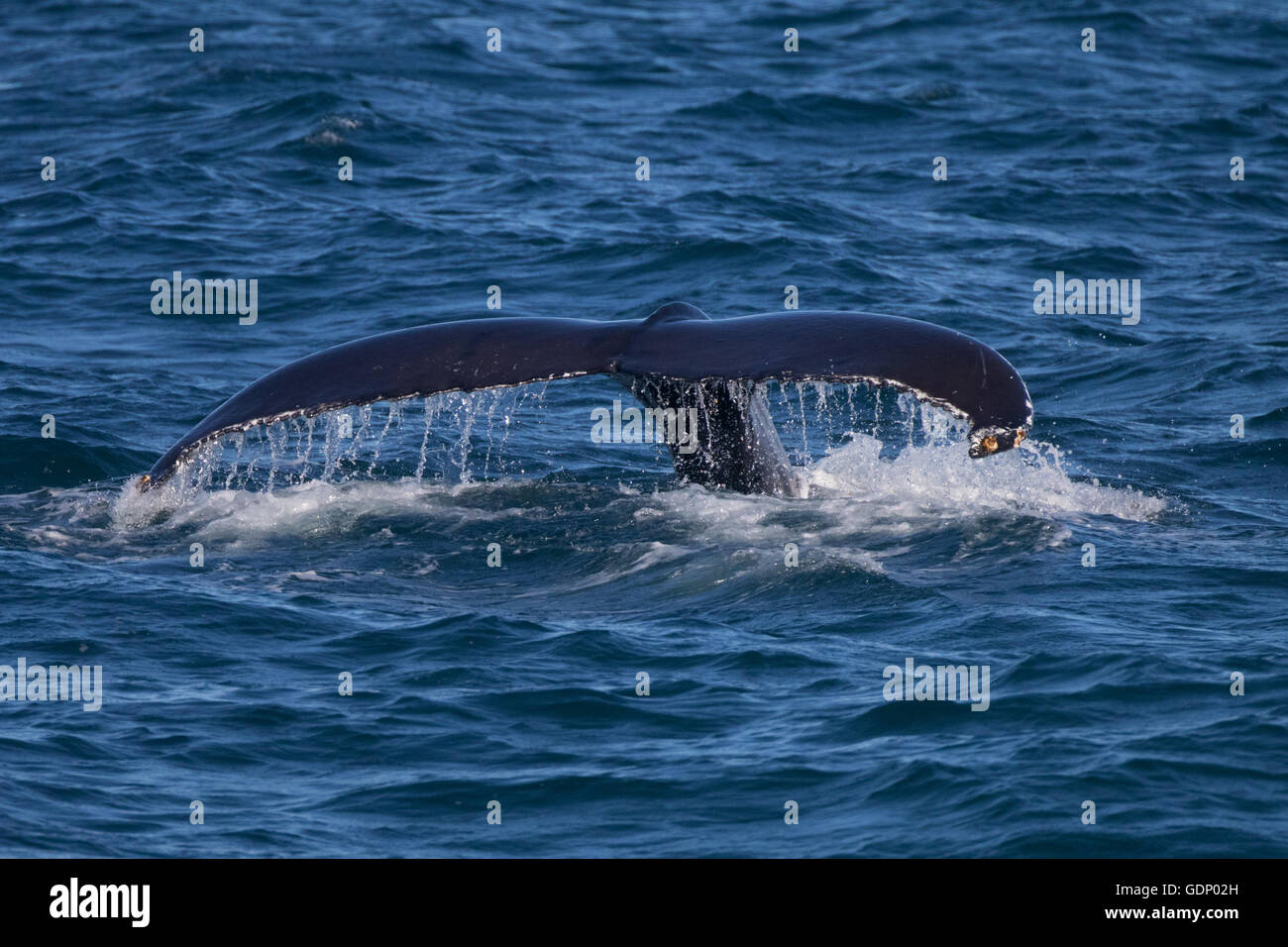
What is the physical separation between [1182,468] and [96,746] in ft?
27.6

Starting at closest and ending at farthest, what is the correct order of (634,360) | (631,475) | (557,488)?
(634,360) → (557,488) → (631,475)

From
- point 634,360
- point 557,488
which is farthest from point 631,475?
point 634,360

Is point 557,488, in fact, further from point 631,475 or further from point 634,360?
point 634,360

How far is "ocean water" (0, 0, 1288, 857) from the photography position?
8.21 meters

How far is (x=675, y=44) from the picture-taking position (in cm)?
3036

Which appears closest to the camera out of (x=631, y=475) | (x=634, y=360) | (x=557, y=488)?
(x=634, y=360)

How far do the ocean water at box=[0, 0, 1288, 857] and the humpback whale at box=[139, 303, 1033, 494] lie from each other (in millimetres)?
1091

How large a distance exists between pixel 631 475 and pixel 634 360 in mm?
3997

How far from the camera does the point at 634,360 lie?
9773 millimetres

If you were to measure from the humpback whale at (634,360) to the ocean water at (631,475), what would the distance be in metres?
1.09

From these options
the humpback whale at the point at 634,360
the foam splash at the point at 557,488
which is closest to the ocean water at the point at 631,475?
the foam splash at the point at 557,488

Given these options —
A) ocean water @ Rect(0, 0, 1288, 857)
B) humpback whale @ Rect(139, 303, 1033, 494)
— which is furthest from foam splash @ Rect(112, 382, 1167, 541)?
humpback whale @ Rect(139, 303, 1033, 494)

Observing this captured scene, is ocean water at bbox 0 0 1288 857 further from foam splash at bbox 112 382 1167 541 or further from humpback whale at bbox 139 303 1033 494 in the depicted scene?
humpback whale at bbox 139 303 1033 494
